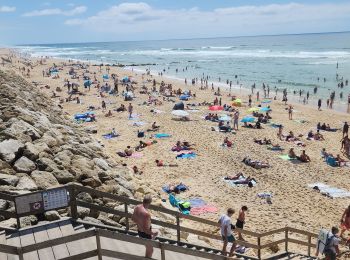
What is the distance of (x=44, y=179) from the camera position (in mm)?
9055

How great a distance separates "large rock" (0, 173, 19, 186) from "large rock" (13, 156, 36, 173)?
576 millimetres

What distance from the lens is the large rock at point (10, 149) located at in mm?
9535

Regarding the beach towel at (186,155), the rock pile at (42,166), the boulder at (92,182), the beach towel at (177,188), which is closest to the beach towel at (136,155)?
the beach towel at (186,155)

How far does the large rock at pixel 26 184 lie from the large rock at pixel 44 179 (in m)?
0.18

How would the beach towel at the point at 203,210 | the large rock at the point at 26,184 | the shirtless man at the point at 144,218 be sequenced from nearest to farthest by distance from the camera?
1. the shirtless man at the point at 144,218
2. the large rock at the point at 26,184
3. the beach towel at the point at 203,210

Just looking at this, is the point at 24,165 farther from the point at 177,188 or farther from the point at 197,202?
the point at 177,188

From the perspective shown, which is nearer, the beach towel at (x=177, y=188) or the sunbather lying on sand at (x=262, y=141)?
the beach towel at (x=177, y=188)

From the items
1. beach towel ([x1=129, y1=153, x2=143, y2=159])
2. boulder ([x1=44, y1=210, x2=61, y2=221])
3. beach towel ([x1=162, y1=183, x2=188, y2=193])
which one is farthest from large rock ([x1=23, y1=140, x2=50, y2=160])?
beach towel ([x1=129, y1=153, x2=143, y2=159])

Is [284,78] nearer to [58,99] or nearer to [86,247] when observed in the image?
[58,99]

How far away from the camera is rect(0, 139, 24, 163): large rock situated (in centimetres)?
954

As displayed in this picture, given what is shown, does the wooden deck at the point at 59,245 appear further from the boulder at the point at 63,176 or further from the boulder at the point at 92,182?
the boulder at the point at 92,182

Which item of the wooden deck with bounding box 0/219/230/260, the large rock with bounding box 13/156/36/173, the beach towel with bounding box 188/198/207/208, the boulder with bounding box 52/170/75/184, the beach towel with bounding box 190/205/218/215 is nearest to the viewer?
the wooden deck with bounding box 0/219/230/260

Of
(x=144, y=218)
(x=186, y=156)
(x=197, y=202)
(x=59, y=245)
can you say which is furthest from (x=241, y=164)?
(x=59, y=245)

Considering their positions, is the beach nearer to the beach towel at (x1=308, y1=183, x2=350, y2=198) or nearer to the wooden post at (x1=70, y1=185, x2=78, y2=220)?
the beach towel at (x1=308, y1=183, x2=350, y2=198)
